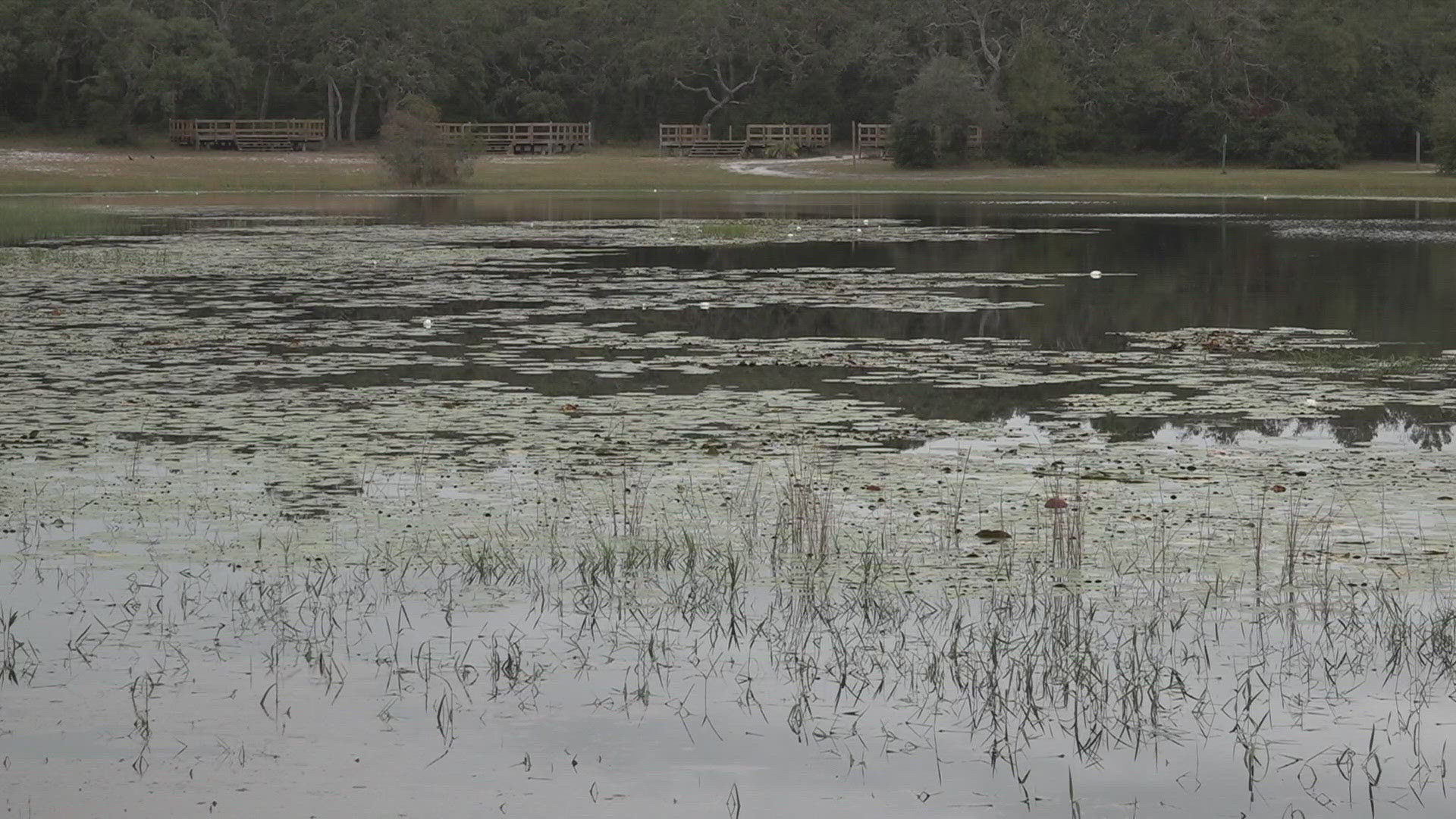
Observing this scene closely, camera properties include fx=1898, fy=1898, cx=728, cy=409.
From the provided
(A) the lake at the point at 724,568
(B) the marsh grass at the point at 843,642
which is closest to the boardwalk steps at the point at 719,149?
(A) the lake at the point at 724,568

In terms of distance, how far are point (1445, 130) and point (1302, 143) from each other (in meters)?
11.6

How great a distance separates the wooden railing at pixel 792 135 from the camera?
84375 millimetres

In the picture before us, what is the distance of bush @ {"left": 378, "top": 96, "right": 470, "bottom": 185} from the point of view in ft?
197

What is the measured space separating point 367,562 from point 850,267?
19872 mm

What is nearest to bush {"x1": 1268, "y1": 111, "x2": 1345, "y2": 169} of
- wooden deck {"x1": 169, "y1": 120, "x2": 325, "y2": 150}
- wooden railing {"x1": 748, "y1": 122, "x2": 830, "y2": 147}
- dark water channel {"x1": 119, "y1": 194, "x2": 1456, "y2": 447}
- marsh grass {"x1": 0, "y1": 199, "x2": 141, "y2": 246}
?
wooden railing {"x1": 748, "y1": 122, "x2": 830, "y2": 147}

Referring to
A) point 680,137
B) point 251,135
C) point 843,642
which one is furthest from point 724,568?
point 680,137

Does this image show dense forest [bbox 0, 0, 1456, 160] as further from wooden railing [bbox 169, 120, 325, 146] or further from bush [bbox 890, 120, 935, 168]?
wooden railing [bbox 169, 120, 325, 146]

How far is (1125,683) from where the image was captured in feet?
23.9

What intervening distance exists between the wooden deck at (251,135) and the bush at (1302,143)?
1597 inches

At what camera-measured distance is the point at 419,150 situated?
2388 inches

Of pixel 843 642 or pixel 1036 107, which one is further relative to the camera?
pixel 1036 107

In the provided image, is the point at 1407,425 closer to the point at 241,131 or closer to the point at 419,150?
the point at 419,150

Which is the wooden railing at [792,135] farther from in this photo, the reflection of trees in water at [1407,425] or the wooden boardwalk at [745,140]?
the reflection of trees in water at [1407,425]

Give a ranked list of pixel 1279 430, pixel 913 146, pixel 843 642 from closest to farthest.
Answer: pixel 843 642
pixel 1279 430
pixel 913 146
